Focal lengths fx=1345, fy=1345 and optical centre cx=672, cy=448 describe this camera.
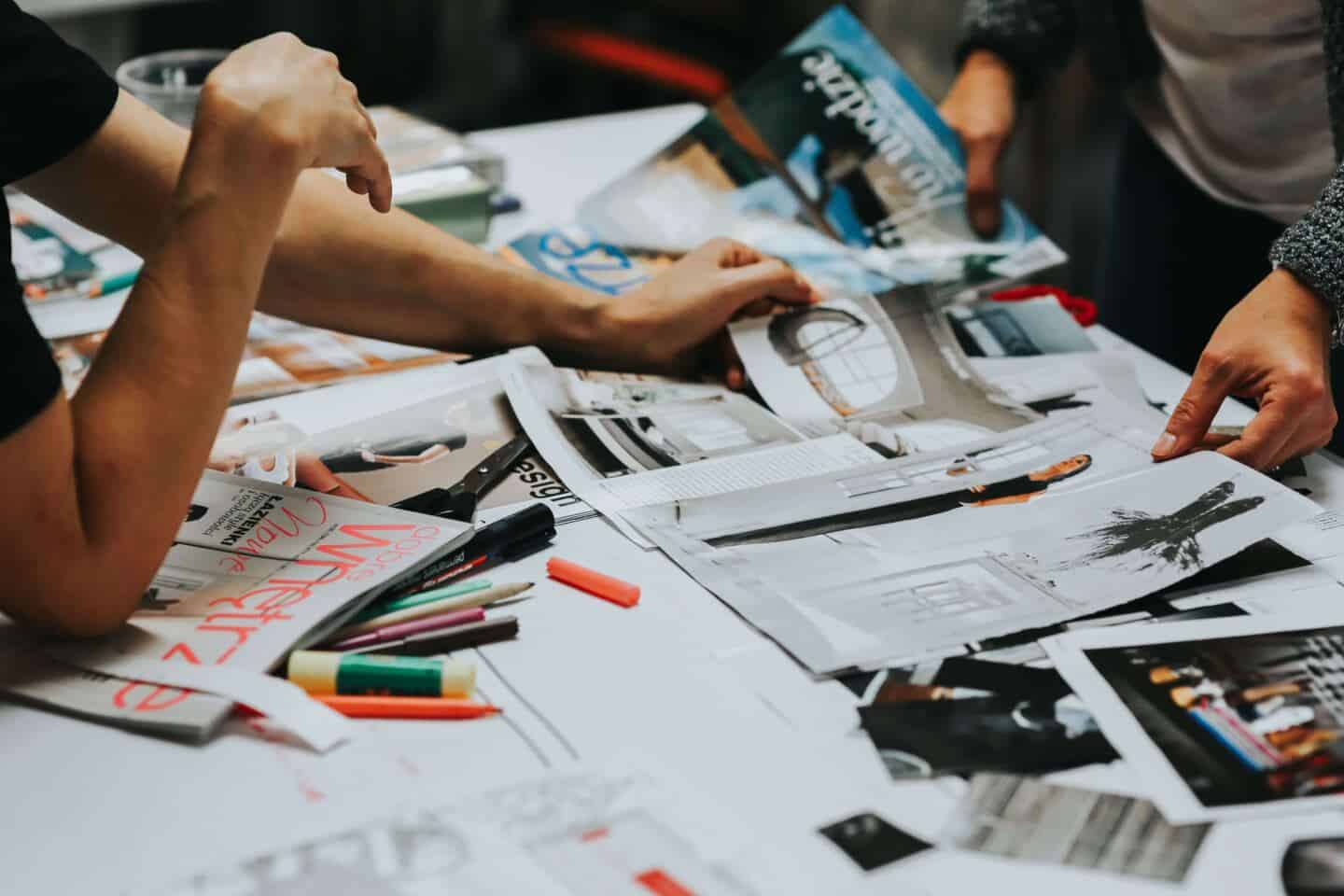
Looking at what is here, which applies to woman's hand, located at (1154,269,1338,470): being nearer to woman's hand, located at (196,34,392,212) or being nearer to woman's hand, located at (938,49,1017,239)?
woman's hand, located at (938,49,1017,239)

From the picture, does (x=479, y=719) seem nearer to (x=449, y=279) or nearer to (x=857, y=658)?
(x=857, y=658)

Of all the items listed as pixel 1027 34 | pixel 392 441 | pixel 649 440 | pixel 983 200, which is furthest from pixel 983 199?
pixel 392 441

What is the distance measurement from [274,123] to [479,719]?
1.06 ft

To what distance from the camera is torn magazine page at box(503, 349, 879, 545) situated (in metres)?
0.83

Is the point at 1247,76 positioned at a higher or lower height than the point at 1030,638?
higher

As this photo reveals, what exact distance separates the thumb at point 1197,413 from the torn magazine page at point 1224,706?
163 mm

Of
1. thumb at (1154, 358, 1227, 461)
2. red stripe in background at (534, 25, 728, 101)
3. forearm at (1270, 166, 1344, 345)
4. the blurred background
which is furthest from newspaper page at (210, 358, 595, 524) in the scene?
red stripe in background at (534, 25, 728, 101)

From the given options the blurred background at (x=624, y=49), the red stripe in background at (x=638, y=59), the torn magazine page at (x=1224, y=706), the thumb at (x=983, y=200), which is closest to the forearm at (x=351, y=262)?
the thumb at (x=983, y=200)

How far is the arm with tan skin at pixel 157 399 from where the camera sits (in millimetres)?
628

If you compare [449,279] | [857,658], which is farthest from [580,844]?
[449,279]

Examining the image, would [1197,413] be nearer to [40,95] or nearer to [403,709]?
[403,709]

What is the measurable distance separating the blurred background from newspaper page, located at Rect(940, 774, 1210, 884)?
1627 millimetres

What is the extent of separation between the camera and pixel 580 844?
54cm

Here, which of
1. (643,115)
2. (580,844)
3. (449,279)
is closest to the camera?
(580,844)
